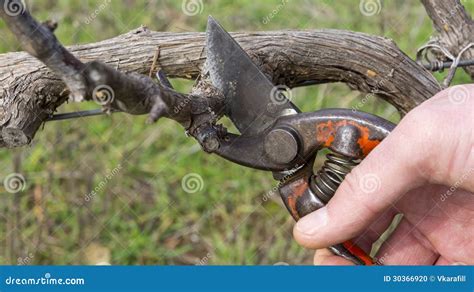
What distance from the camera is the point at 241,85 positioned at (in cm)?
158

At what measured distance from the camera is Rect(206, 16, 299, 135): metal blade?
61.9 inches

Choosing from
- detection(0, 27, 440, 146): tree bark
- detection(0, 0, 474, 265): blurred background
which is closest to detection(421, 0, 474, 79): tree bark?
detection(0, 27, 440, 146): tree bark

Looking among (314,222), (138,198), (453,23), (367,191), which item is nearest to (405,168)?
(367,191)

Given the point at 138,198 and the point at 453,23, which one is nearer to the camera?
the point at 453,23

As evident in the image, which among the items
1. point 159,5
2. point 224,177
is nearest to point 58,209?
point 224,177

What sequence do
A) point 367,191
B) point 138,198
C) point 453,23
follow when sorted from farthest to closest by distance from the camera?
point 138,198 < point 453,23 < point 367,191

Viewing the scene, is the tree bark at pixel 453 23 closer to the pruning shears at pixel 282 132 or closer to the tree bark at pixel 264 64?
the tree bark at pixel 264 64

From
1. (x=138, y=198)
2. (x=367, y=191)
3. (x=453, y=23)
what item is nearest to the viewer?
(x=367, y=191)

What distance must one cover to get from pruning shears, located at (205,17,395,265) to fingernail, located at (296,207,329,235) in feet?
0.14

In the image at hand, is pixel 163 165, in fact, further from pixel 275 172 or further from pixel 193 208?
pixel 275 172

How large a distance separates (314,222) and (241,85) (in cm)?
37

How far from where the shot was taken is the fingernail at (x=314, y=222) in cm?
155

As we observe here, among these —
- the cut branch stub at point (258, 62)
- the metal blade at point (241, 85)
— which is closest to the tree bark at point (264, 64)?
the cut branch stub at point (258, 62)

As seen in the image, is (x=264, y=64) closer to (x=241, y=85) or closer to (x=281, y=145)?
(x=241, y=85)
